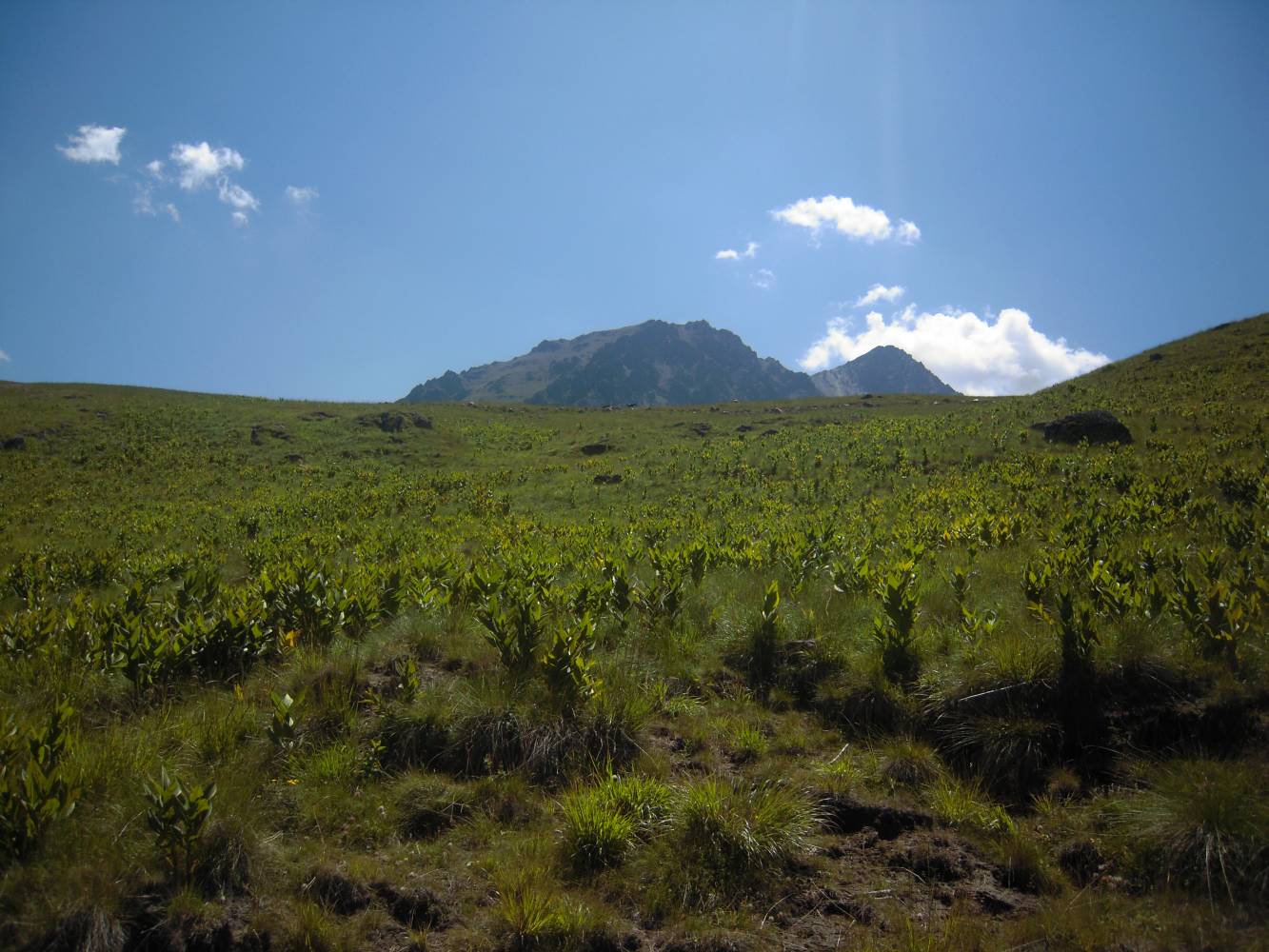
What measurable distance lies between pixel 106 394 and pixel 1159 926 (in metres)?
64.1

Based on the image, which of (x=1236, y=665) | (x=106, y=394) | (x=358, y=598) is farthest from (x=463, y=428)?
(x=1236, y=665)

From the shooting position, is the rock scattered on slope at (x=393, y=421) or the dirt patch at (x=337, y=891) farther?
the rock scattered on slope at (x=393, y=421)

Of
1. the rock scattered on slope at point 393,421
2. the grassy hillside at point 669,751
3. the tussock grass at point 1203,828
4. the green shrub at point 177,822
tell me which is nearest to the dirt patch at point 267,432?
the rock scattered on slope at point 393,421

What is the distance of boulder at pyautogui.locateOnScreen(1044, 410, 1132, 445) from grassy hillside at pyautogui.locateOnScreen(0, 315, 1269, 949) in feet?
39.6

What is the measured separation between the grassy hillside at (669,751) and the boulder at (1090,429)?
12073 millimetres

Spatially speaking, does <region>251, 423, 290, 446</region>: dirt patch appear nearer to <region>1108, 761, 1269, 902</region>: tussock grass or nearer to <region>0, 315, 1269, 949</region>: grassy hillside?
<region>0, 315, 1269, 949</region>: grassy hillside

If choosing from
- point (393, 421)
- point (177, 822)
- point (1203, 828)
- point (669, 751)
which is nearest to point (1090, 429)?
point (1203, 828)

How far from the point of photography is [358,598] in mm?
7602

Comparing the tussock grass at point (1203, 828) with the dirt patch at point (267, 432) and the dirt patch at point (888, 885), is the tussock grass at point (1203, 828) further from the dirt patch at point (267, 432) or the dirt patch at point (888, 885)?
the dirt patch at point (267, 432)

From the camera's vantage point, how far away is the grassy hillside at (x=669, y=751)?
11.0 feet

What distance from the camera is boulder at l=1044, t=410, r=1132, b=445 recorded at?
68.8 feet

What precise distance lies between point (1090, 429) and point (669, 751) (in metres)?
24.2

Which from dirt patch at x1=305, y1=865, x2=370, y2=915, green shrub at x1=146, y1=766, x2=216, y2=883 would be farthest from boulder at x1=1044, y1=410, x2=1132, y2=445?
green shrub at x1=146, y1=766, x2=216, y2=883

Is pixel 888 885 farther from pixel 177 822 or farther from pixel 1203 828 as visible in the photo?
pixel 177 822
